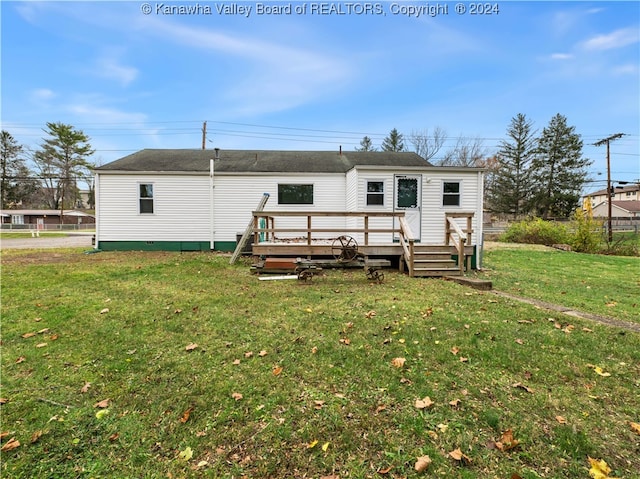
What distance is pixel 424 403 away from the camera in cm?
267

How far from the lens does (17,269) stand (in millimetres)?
8016

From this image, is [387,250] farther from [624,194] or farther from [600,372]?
[624,194]

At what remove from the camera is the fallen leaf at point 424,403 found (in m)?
2.64

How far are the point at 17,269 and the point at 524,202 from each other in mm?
49611

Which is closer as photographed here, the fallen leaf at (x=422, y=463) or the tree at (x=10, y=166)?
the fallen leaf at (x=422, y=463)

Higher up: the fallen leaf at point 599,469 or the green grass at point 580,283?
the green grass at point 580,283

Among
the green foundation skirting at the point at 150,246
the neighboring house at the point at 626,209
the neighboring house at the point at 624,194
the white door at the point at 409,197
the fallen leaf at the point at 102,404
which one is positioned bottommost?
the fallen leaf at the point at 102,404

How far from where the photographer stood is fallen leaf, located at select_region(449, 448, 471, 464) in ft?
6.93

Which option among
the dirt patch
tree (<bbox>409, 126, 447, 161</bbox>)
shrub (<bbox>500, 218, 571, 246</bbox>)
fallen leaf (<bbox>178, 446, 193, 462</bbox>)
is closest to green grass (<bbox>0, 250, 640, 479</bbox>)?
fallen leaf (<bbox>178, 446, 193, 462</bbox>)

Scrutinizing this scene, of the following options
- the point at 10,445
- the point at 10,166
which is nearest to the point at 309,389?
the point at 10,445

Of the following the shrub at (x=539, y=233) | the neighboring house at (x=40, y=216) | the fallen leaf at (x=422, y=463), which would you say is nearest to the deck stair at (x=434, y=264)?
the fallen leaf at (x=422, y=463)

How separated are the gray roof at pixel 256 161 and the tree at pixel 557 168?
118 feet

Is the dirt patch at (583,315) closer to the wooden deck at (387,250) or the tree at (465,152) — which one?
the wooden deck at (387,250)

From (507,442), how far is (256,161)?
514 inches
